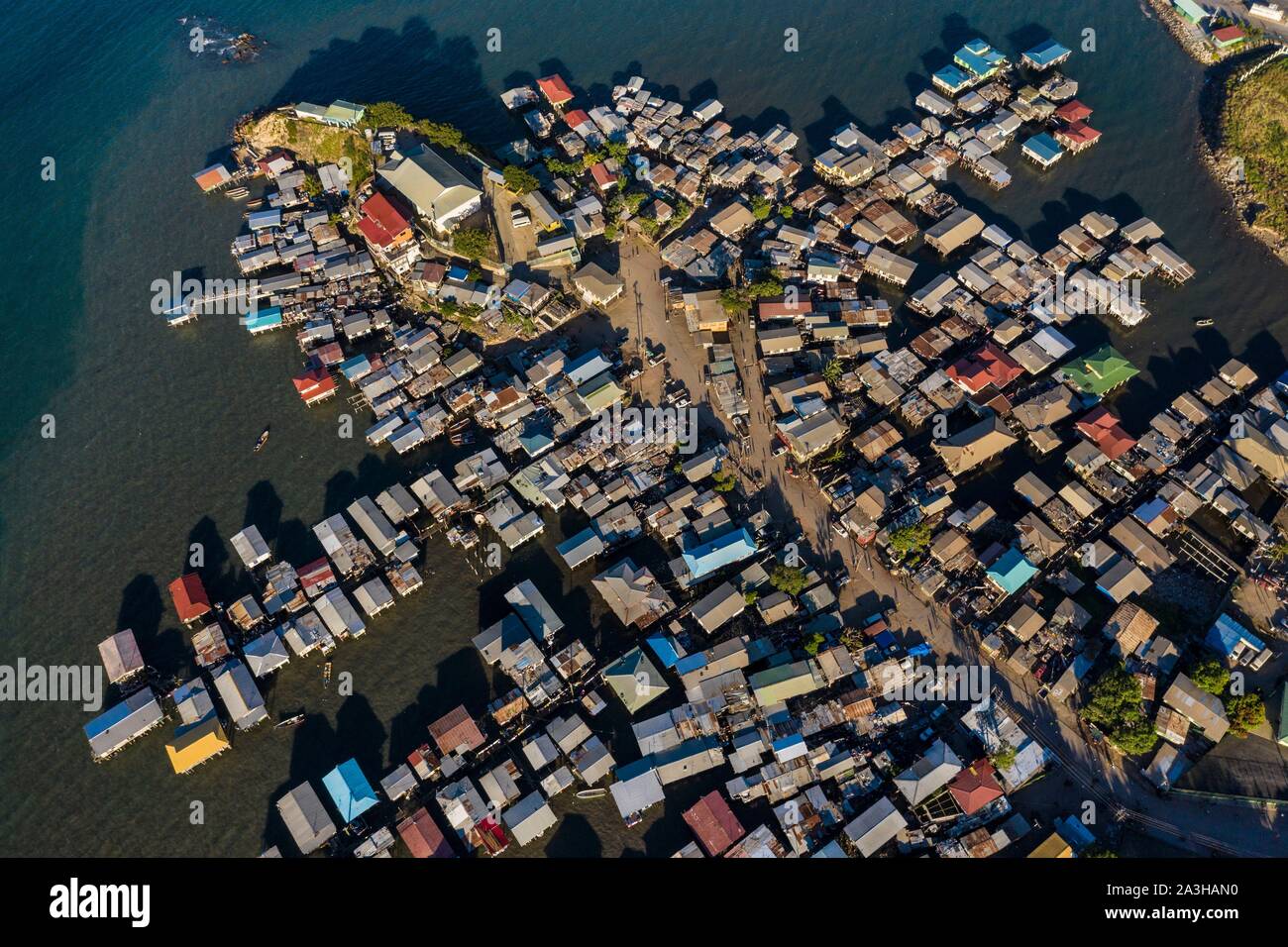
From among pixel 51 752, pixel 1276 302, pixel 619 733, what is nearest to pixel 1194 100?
pixel 1276 302

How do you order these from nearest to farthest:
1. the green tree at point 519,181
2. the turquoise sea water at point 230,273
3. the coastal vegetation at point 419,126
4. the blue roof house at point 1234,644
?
the blue roof house at point 1234,644 → the turquoise sea water at point 230,273 → the green tree at point 519,181 → the coastal vegetation at point 419,126

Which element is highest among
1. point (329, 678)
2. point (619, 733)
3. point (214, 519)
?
point (214, 519)

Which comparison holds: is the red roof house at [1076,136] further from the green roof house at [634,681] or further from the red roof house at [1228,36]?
the green roof house at [634,681]

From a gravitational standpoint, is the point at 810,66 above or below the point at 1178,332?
above

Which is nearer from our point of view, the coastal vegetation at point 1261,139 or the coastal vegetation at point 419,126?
the coastal vegetation at point 1261,139

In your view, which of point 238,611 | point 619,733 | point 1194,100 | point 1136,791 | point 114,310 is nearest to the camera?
point 1136,791

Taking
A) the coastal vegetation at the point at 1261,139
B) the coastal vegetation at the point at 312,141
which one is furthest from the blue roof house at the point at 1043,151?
the coastal vegetation at the point at 312,141

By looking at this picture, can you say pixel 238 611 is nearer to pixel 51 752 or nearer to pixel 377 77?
pixel 51 752

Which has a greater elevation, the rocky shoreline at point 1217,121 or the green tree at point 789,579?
the rocky shoreline at point 1217,121
